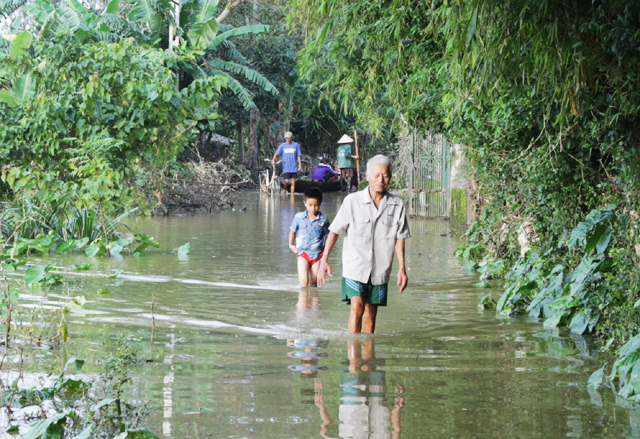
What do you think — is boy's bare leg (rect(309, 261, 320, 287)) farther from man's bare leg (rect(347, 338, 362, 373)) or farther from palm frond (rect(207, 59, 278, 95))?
palm frond (rect(207, 59, 278, 95))

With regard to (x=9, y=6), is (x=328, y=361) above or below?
below

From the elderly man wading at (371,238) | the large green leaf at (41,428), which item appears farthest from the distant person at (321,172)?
the large green leaf at (41,428)

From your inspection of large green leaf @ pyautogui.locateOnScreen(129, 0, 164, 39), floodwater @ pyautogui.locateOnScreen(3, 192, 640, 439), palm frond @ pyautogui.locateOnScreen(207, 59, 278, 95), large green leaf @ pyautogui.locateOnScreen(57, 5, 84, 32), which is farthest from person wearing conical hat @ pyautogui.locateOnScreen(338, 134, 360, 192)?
floodwater @ pyautogui.locateOnScreen(3, 192, 640, 439)

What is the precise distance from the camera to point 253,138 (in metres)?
37.6

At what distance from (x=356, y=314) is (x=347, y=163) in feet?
78.5

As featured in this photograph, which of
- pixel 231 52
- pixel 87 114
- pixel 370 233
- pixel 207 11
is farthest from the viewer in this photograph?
pixel 231 52

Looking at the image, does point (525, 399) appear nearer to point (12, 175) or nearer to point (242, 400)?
point (242, 400)

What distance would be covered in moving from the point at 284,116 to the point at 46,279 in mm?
29110

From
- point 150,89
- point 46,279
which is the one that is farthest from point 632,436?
point 150,89

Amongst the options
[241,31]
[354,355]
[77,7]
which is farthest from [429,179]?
[354,355]

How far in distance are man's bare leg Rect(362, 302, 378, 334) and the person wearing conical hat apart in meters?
22.5

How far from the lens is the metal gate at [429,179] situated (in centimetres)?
1897

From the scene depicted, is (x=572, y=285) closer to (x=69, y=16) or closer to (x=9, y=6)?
(x=69, y=16)

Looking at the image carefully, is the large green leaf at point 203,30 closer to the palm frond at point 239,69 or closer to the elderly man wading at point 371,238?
the palm frond at point 239,69
